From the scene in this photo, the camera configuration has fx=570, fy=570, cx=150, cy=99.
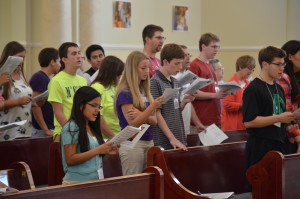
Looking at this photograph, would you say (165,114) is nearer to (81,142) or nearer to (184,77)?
(184,77)

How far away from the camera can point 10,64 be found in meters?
5.49

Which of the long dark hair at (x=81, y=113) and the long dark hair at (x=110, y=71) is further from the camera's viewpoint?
the long dark hair at (x=110, y=71)

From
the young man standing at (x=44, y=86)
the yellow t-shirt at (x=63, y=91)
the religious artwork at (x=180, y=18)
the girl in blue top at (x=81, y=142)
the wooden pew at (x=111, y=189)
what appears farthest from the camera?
the religious artwork at (x=180, y=18)

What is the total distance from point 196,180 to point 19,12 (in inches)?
235

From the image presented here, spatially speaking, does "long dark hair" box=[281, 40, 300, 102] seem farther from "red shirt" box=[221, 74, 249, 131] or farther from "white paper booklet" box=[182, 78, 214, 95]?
"red shirt" box=[221, 74, 249, 131]

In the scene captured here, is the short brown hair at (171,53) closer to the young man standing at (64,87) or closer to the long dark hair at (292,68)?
the young man standing at (64,87)

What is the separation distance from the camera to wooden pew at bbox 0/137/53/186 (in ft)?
17.8

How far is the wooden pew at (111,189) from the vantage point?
3340mm

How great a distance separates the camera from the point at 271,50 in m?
4.87

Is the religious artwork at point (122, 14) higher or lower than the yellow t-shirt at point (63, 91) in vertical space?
higher

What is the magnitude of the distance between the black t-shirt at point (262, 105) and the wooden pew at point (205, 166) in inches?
26.9

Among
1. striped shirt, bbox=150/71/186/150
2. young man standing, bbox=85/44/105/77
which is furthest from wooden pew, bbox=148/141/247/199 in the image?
young man standing, bbox=85/44/105/77

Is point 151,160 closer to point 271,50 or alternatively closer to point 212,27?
point 271,50

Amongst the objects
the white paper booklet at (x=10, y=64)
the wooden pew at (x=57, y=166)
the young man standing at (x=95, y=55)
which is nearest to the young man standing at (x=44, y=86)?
the young man standing at (x=95, y=55)
